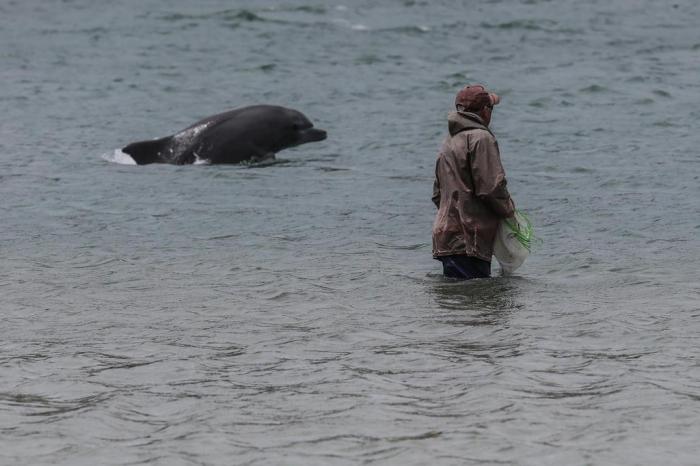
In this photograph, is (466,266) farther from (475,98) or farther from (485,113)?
(475,98)

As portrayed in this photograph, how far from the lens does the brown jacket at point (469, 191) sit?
9.60 metres

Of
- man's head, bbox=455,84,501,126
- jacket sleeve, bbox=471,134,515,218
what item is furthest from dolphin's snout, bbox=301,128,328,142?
jacket sleeve, bbox=471,134,515,218

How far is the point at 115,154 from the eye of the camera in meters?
16.9

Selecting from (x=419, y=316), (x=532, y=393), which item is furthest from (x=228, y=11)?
(x=532, y=393)

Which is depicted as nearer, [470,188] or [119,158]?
[470,188]

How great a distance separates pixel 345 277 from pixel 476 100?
187cm

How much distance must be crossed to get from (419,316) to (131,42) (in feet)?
67.2

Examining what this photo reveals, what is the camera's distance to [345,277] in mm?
10695

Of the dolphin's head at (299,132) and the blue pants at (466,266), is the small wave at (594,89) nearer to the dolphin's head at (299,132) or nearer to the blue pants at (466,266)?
the dolphin's head at (299,132)

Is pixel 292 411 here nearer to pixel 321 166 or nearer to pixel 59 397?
pixel 59 397

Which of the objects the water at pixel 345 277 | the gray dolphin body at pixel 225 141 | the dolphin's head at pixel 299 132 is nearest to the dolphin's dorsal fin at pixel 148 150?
the gray dolphin body at pixel 225 141

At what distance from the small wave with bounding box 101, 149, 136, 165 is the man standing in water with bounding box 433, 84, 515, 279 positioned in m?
7.26

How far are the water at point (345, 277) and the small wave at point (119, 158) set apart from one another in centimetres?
34

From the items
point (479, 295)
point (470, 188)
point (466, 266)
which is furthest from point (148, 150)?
point (479, 295)
